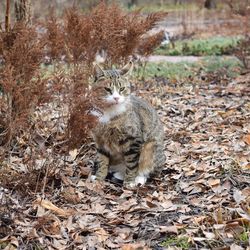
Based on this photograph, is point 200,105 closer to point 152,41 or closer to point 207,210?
point 152,41

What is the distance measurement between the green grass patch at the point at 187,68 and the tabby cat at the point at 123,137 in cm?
578

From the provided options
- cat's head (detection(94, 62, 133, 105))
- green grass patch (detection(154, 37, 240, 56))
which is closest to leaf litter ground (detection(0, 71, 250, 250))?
cat's head (detection(94, 62, 133, 105))

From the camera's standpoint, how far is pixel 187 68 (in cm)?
1301

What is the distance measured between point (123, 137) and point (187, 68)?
7.73m

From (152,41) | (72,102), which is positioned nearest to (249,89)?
(152,41)

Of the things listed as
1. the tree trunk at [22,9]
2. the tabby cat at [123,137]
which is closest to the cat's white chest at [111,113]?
the tabby cat at [123,137]

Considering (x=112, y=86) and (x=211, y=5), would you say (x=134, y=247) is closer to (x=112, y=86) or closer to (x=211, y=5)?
(x=112, y=86)

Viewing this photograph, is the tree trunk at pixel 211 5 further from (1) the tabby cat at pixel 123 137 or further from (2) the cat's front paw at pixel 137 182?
(2) the cat's front paw at pixel 137 182

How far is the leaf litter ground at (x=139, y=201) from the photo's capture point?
415 centimetres

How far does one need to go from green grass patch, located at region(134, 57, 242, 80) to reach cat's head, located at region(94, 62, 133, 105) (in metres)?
5.83

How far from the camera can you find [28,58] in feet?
17.0

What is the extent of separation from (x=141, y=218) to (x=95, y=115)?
1.11m

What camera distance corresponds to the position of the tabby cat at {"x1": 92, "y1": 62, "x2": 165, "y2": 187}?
5.55 meters

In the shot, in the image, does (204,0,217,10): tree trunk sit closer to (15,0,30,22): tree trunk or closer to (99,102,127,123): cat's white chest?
(15,0,30,22): tree trunk
